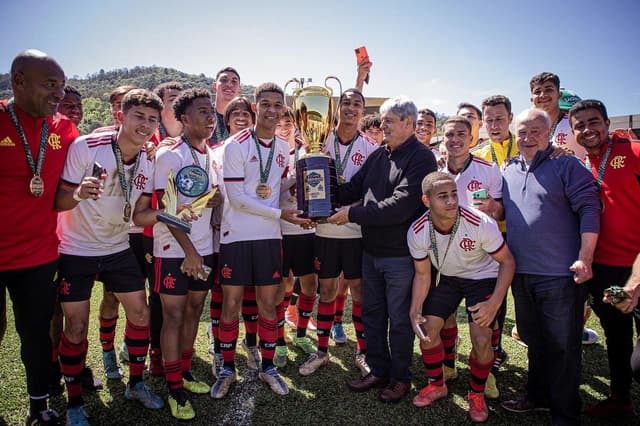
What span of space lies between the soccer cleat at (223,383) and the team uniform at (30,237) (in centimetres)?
133

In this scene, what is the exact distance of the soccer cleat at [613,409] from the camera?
131 inches

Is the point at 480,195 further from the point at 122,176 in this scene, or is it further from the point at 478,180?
the point at 122,176

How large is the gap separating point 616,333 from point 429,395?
1690 mm

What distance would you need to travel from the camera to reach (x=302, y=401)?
3.63 meters

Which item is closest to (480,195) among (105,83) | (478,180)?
(478,180)

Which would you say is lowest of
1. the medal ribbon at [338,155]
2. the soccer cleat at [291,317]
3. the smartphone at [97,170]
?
the soccer cleat at [291,317]

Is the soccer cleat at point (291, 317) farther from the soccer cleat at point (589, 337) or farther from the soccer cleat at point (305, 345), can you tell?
the soccer cleat at point (589, 337)

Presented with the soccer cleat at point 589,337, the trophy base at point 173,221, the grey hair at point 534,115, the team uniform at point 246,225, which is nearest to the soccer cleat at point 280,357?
the team uniform at point 246,225

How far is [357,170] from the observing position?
4344mm

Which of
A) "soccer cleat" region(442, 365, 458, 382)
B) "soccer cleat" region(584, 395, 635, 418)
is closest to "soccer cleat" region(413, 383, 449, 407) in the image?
"soccer cleat" region(442, 365, 458, 382)

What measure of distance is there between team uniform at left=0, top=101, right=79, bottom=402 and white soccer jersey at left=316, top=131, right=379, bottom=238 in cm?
243

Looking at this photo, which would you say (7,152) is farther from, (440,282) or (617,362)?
(617,362)

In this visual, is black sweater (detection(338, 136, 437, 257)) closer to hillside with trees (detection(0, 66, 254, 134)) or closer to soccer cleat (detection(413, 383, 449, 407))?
soccer cleat (detection(413, 383, 449, 407))

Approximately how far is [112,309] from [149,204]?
1493 millimetres
